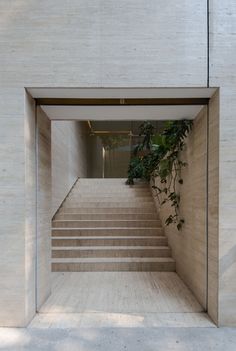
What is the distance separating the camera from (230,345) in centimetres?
208

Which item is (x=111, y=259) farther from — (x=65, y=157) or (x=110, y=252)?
(x=65, y=157)

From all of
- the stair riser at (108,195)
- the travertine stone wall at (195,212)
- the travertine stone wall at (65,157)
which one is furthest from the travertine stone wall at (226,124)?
the stair riser at (108,195)

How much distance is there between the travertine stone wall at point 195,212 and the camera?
107 inches

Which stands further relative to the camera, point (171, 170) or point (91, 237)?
point (91, 237)

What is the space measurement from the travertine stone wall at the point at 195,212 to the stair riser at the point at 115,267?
34 cm

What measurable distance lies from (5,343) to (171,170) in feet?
8.57

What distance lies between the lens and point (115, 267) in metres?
4.11

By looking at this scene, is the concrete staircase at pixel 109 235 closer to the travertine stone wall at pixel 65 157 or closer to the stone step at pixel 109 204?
the stone step at pixel 109 204

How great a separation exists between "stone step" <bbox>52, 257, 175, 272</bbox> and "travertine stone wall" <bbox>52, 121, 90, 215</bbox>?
1.33 metres

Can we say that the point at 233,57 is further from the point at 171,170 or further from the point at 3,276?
the point at 3,276

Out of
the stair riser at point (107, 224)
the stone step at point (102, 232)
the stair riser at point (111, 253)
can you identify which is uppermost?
the stair riser at point (107, 224)

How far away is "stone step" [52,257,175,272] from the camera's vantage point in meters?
4.06

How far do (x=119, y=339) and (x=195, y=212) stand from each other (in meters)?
1.40

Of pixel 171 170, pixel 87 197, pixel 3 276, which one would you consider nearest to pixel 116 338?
pixel 3 276
